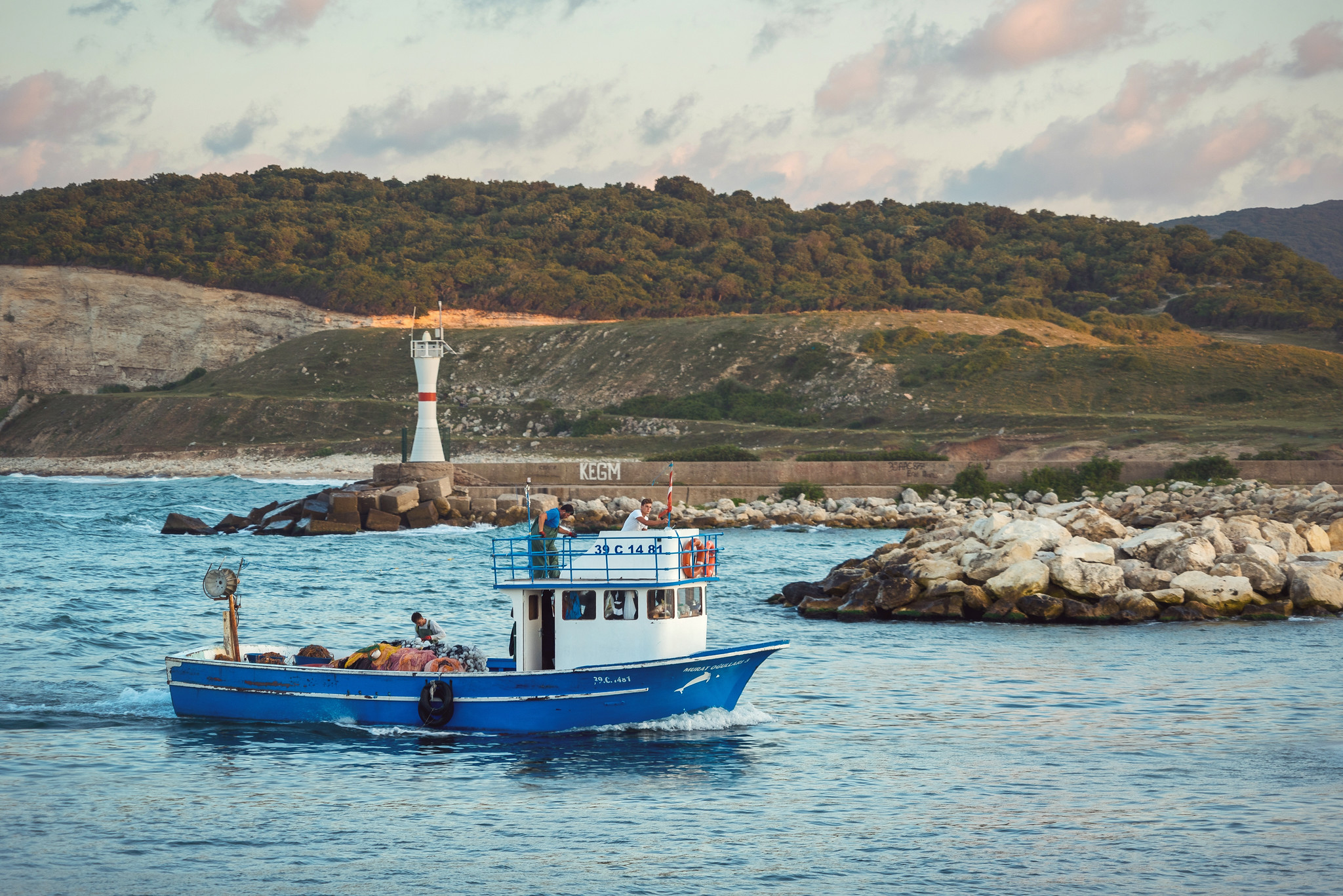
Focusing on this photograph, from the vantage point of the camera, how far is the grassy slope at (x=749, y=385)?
7688 centimetres

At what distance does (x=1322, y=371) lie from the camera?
8550cm

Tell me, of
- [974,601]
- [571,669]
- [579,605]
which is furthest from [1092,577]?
[571,669]

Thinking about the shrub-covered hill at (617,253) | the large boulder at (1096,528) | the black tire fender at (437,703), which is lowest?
the black tire fender at (437,703)

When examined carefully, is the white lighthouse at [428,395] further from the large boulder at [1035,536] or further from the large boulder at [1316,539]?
the large boulder at [1316,539]

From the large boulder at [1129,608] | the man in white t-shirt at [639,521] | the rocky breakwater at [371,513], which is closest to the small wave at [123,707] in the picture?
the man in white t-shirt at [639,521]

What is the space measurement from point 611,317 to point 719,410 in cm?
3767

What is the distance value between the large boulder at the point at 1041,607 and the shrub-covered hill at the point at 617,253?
93186 mm

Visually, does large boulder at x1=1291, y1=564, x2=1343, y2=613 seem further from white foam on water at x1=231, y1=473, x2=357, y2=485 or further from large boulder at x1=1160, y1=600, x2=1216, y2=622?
white foam on water at x1=231, y1=473, x2=357, y2=485

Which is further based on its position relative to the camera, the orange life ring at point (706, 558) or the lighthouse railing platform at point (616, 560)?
the orange life ring at point (706, 558)

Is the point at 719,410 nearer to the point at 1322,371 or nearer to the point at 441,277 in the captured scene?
the point at 1322,371

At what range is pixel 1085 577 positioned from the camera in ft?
87.0

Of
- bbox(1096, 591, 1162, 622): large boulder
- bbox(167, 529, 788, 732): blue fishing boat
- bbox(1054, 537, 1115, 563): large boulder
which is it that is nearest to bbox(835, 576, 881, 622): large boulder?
bbox(1054, 537, 1115, 563): large boulder

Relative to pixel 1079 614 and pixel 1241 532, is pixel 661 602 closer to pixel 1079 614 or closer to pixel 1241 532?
pixel 1079 614

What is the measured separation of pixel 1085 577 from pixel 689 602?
12.3 meters
